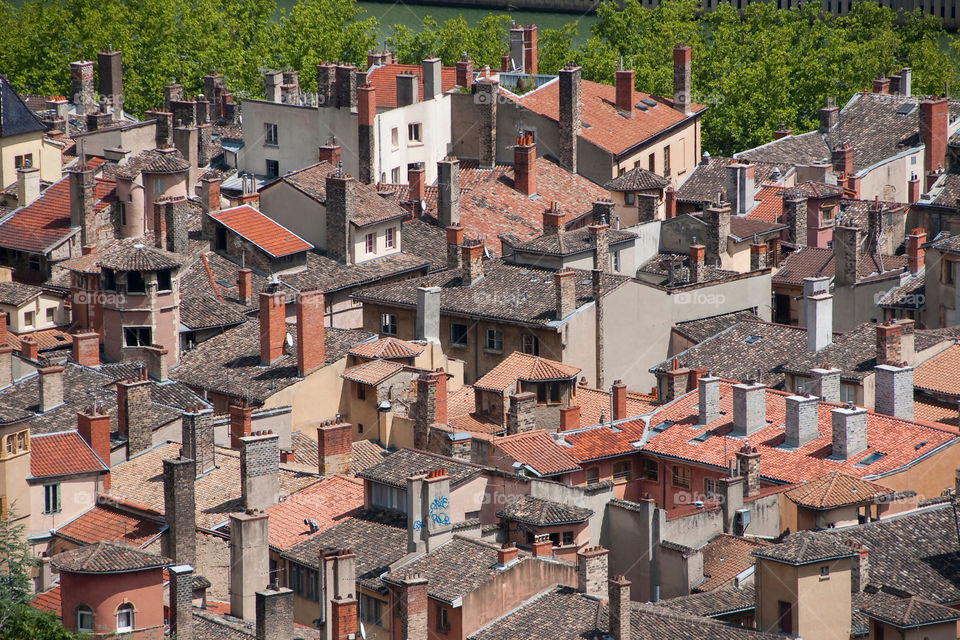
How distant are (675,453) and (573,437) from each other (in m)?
2.70

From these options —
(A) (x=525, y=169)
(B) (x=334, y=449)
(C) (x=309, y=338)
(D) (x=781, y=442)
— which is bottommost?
(B) (x=334, y=449)

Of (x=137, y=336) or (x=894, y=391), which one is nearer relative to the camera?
(x=894, y=391)

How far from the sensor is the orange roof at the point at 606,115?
308 ft

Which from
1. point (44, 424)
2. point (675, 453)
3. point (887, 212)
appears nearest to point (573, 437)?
point (675, 453)

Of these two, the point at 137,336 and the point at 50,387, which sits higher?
the point at 137,336

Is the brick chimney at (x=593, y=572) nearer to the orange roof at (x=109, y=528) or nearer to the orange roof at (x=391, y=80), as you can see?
the orange roof at (x=109, y=528)

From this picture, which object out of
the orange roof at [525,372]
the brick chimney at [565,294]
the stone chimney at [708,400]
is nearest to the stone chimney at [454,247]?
the brick chimney at [565,294]

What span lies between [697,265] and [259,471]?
73.2ft

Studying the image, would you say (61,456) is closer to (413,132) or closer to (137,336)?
(137,336)

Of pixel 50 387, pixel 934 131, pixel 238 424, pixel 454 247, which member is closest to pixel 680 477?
pixel 238 424

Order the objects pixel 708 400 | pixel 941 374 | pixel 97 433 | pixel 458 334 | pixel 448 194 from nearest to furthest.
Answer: pixel 97 433, pixel 708 400, pixel 941 374, pixel 458 334, pixel 448 194

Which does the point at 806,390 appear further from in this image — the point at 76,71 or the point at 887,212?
the point at 76,71

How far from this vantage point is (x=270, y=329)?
7144 cm

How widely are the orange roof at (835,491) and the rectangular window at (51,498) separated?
1819 centimetres
